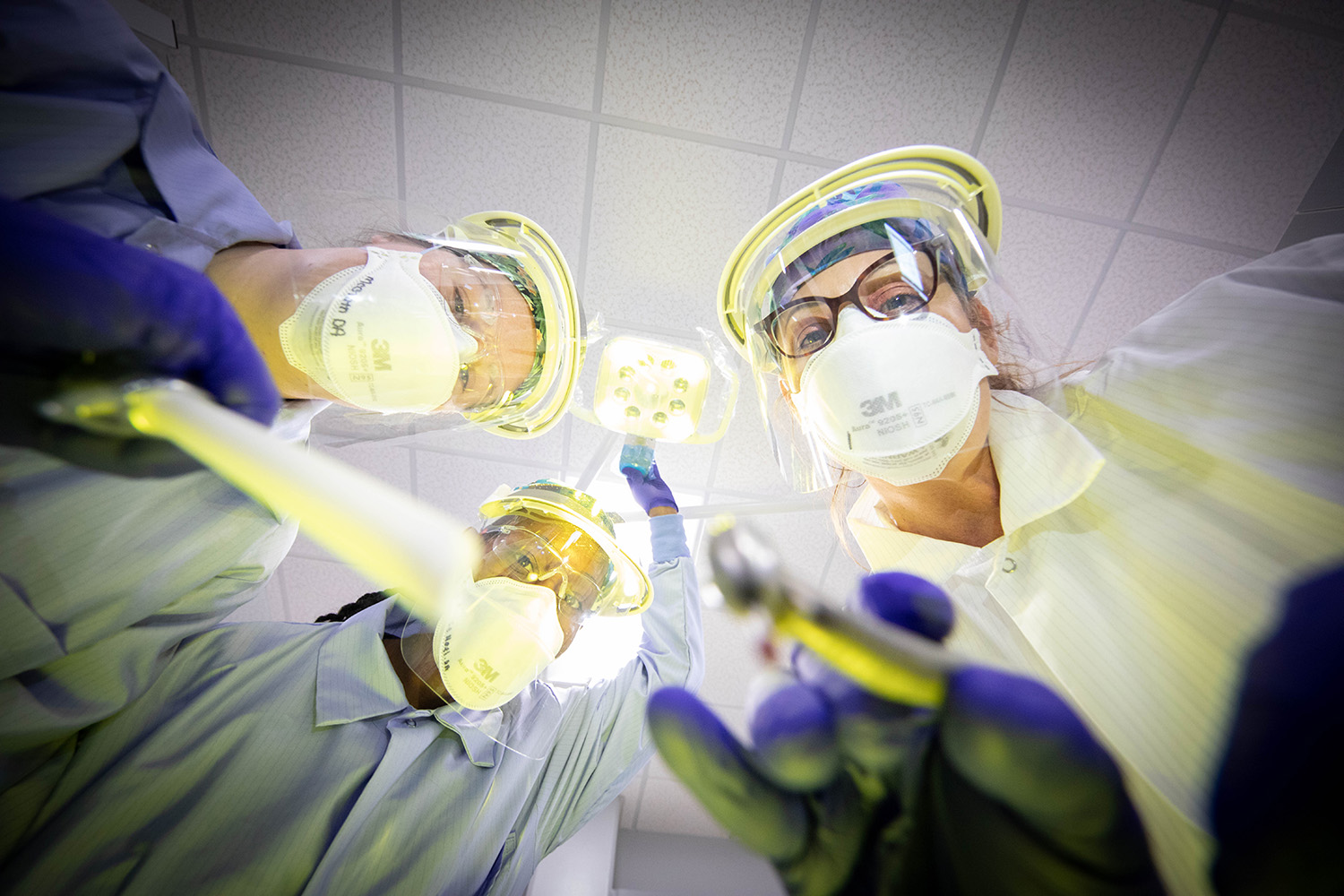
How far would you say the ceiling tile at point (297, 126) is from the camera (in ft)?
4.45

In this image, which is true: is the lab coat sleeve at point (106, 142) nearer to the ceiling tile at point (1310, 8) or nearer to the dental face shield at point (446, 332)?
the dental face shield at point (446, 332)

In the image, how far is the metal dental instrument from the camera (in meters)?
0.27

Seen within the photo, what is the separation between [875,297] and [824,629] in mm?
980

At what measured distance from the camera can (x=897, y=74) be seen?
1.33m

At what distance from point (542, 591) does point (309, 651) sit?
2.29 ft

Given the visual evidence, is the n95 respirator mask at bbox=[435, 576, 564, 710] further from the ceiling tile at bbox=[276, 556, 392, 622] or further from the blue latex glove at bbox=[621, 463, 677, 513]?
the ceiling tile at bbox=[276, 556, 392, 622]

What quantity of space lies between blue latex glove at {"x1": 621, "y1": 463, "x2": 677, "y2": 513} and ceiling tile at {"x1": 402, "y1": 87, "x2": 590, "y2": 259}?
0.79m

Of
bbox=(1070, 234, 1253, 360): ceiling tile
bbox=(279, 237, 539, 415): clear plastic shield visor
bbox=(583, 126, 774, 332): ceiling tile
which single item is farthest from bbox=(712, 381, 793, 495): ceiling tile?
bbox=(1070, 234, 1253, 360): ceiling tile

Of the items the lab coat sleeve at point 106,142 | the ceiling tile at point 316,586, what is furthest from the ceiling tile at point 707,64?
the ceiling tile at point 316,586

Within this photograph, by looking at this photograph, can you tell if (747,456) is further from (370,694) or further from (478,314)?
(370,694)

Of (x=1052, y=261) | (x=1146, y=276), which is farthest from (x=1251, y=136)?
(x=1052, y=261)

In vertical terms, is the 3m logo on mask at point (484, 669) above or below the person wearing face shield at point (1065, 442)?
below

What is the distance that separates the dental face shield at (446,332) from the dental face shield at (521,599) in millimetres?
258

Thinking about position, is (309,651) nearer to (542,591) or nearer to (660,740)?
(542,591)
